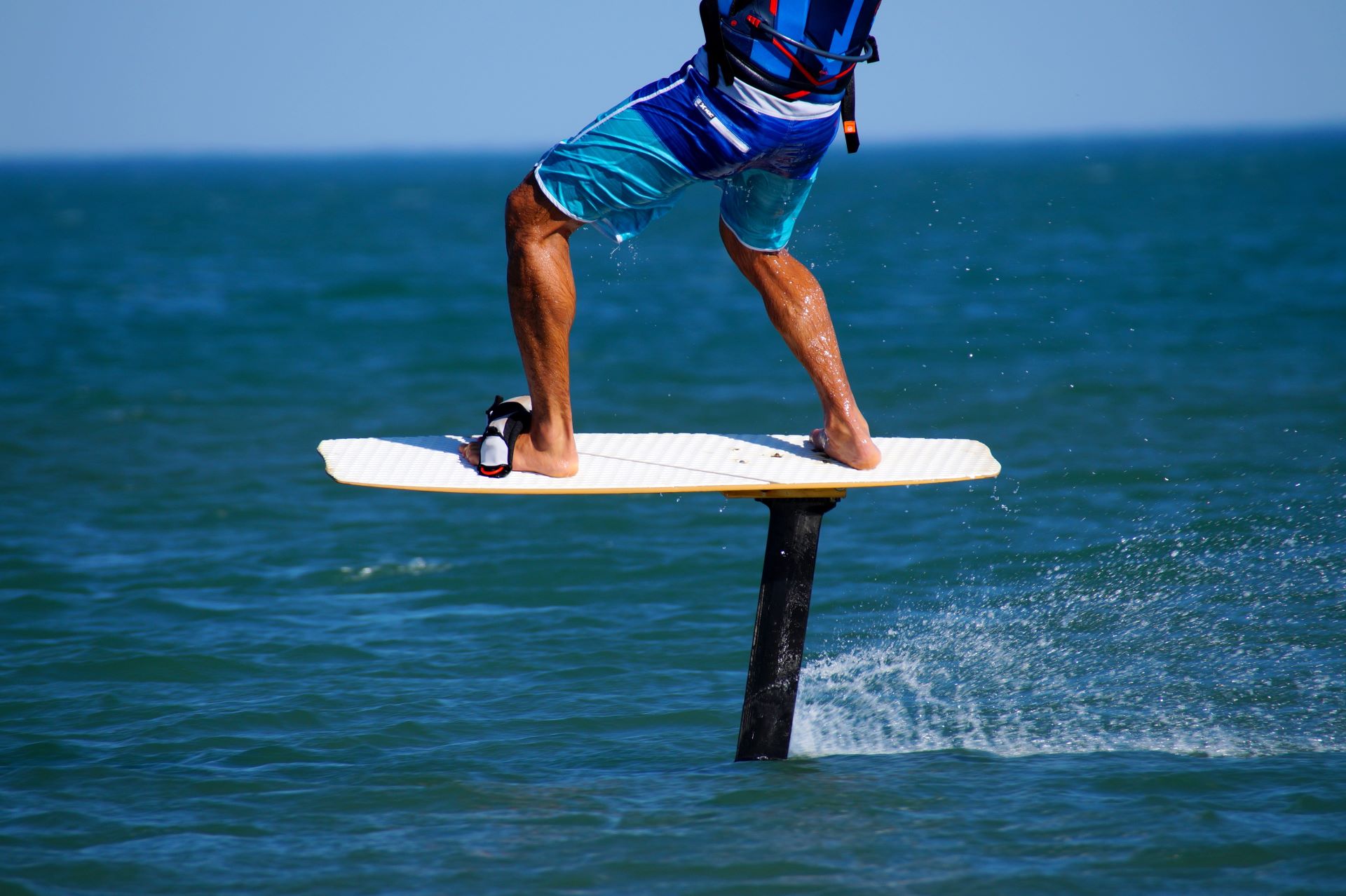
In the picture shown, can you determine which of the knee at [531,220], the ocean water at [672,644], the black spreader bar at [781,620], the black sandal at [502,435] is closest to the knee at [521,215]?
the knee at [531,220]

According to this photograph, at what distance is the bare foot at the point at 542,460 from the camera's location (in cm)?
418

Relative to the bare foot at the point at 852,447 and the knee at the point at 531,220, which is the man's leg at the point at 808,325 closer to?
the bare foot at the point at 852,447

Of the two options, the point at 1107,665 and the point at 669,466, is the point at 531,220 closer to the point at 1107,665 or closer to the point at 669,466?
the point at 669,466

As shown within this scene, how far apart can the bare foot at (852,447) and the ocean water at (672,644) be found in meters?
0.64

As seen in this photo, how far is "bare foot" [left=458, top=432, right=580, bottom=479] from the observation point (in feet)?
13.7

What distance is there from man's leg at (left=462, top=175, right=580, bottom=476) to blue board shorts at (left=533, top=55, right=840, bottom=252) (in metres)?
0.09

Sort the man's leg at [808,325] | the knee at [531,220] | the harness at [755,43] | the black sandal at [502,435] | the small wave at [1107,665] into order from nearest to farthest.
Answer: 1. the harness at [755,43]
2. the knee at [531,220]
3. the black sandal at [502,435]
4. the man's leg at [808,325]
5. the small wave at [1107,665]

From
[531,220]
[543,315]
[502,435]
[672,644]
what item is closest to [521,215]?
[531,220]

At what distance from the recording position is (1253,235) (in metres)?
32.2

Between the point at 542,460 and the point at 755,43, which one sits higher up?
the point at 755,43

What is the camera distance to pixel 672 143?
12.8ft

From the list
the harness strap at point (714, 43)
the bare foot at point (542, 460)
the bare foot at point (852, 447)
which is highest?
the harness strap at point (714, 43)

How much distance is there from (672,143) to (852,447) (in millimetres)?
1121

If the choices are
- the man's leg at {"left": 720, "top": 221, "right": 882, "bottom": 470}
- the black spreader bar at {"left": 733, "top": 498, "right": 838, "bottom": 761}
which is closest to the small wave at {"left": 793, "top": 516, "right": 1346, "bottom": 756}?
the black spreader bar at {"left": 733, "top": 498, "right": 838, "bottom": 761}
